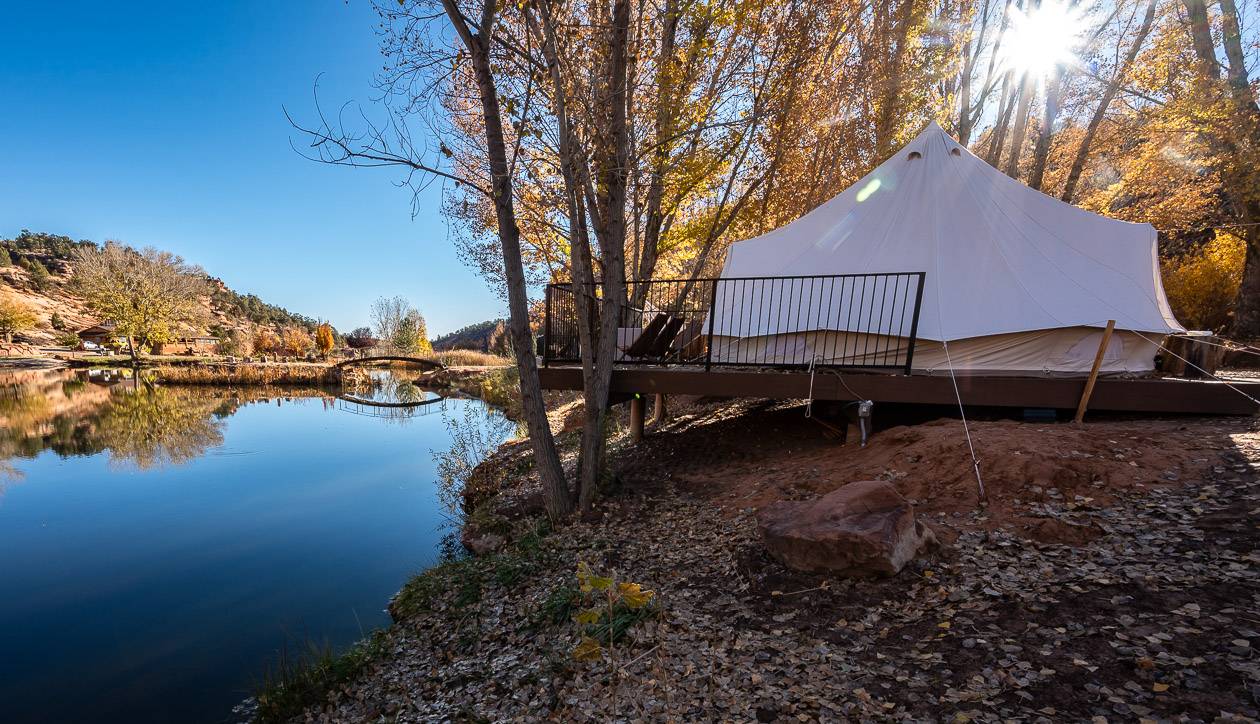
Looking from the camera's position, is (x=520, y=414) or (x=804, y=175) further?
(x=520, y=414)

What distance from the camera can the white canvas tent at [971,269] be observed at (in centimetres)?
548

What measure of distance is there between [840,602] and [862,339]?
386 centimetres

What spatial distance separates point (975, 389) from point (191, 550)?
10.1 metres

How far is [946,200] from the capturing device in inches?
251

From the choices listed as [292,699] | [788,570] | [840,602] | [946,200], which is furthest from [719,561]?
[946,200]

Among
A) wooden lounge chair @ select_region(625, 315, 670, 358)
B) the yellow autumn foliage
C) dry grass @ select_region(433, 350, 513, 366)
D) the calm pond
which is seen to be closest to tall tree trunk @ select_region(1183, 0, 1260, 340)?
the yellow autumn foliage

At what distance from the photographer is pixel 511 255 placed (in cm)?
457

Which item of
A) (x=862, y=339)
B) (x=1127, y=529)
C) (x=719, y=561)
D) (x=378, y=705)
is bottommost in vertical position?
(x=378, y=705)

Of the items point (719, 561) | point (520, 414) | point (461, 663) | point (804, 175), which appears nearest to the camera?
point (461, 663)

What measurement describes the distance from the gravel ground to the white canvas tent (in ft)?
6.70

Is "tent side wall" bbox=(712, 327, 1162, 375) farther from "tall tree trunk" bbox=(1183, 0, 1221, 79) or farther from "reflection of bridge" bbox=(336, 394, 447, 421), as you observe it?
"reflection of bridge" bbox=(336, 394, 447, 421)

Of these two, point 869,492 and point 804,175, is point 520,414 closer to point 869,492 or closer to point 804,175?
point 804,175

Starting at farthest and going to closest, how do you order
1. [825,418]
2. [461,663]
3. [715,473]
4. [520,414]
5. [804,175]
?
[520,414]
[804,175]
[825,418]
[715,473]
[461,663]

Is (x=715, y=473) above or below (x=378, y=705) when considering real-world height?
above
